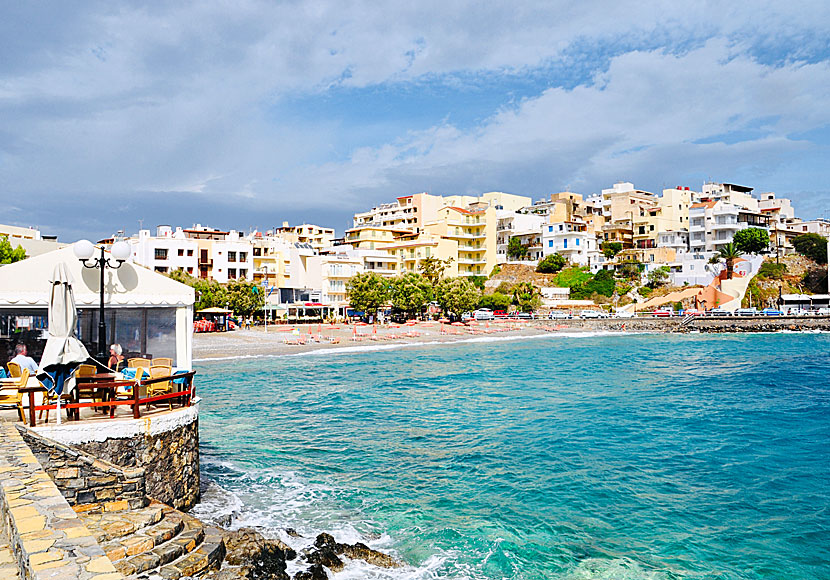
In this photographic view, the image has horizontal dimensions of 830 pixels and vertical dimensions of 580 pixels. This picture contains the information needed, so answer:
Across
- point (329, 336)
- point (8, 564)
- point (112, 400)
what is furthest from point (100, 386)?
point (329, 336)

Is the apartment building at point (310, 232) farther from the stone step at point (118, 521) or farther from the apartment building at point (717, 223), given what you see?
the stone step at point (118, 521)

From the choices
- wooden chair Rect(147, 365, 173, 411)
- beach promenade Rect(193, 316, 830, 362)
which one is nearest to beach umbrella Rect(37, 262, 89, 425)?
wooden chair Rect(147, 365, 173, 411)

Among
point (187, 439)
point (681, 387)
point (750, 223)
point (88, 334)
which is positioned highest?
point (750, 223)

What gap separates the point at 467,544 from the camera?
10.8 metres

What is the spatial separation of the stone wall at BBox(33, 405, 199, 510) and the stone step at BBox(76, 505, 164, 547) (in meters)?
1.47

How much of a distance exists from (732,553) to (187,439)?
10.1 metres

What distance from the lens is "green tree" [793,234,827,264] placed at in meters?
93.1

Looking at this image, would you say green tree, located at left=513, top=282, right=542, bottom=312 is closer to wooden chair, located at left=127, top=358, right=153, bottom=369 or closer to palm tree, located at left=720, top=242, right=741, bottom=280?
palm tree, located at left=720, top=242, right=741, bottom=280

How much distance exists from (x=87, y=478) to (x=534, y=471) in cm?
1084

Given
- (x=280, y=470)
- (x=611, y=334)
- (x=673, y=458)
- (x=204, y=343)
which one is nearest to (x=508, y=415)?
(x=673, y=458)

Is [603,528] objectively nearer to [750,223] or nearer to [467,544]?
[467,544]

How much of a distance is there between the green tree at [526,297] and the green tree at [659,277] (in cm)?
1930

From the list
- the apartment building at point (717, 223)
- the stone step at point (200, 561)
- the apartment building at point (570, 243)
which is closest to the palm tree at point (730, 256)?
the apartment building at point (717, 223)

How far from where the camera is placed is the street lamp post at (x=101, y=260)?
38.1 ft
